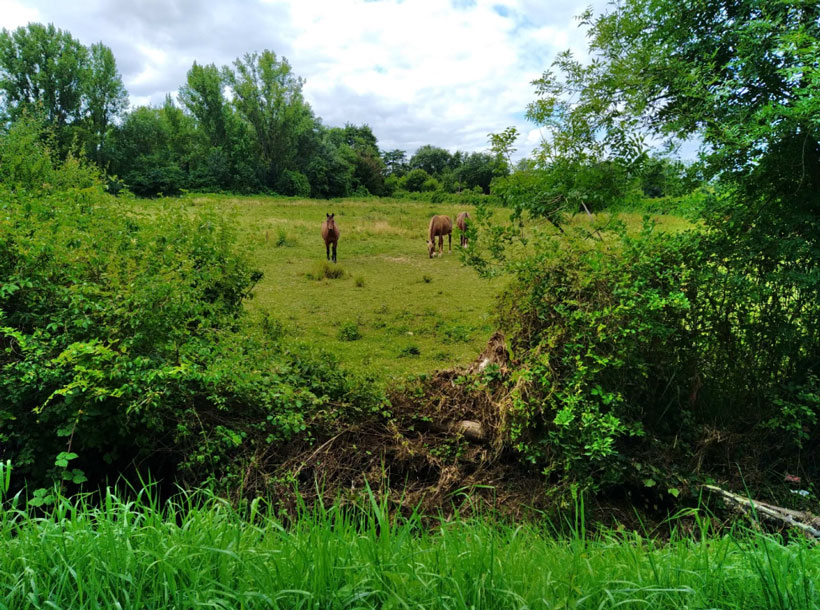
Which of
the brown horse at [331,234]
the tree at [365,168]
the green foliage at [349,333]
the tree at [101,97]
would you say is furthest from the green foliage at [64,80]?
the green foliage at [349,333]

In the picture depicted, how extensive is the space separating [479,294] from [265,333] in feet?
18.3

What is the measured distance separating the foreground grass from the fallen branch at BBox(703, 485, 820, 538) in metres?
1.15

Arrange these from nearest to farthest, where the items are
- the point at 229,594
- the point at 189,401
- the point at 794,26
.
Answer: the point at 229,594, the point at 794,26, the point at 189,401

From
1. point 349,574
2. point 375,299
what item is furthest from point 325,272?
→ point 349,574

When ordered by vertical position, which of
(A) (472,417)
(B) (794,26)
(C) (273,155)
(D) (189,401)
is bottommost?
(A) (472,417)

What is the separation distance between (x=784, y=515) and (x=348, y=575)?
9.49 feet

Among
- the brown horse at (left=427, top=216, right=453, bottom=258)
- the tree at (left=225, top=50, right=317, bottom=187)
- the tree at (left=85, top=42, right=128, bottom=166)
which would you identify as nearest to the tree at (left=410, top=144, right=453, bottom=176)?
the tree at (left=225, top=50, right=317, bottom=187)

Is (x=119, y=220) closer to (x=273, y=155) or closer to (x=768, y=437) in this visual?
(x=768, y=437)

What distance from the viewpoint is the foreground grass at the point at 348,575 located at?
1.55 metres

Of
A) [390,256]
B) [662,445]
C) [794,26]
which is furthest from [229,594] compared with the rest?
[390,256]

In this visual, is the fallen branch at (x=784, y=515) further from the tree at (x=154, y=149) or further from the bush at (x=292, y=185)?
the bush at (x=292, y=185)

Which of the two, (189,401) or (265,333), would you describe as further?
(265,333)

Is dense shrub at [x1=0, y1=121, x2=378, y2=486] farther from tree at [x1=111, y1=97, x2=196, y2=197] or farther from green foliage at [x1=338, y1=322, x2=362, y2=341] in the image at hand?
tree at [x1=111, y1=97, x2=196, y2=197]

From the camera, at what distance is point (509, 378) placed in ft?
12.3
